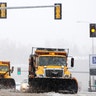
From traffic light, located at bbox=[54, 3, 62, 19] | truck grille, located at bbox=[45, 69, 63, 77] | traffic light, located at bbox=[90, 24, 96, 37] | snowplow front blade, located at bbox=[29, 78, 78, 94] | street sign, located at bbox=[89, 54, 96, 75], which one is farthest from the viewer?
street sign, located at bbox=[89, 54, 96, 75]

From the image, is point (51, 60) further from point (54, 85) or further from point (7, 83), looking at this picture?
point (7, 83)

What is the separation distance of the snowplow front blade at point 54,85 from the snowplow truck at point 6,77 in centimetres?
570

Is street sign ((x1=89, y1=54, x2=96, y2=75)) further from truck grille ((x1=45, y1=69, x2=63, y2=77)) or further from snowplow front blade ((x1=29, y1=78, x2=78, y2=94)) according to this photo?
snowplow front blade ((x1=29, y1=78, x2=78, y2=94))

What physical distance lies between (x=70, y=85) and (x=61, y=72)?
1.40 m

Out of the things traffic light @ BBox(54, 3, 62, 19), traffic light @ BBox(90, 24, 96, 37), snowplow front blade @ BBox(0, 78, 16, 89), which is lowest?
snowplow front blade @ BBox(0, 78, 16, 89)

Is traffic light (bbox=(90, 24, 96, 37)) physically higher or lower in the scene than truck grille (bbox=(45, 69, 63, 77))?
higher

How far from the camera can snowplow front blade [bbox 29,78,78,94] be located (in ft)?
104

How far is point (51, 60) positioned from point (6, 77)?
7110mm

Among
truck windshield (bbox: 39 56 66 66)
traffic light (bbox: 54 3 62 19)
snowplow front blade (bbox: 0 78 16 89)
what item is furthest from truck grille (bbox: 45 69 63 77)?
snowplow front blade (bbox: 0 78 16 89)

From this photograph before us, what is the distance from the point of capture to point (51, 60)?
1325 inches

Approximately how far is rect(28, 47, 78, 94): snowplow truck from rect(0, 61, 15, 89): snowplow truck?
9.30ft

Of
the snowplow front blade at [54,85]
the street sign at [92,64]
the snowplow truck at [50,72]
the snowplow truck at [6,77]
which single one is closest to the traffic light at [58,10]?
the snowplow truck at [50,72]

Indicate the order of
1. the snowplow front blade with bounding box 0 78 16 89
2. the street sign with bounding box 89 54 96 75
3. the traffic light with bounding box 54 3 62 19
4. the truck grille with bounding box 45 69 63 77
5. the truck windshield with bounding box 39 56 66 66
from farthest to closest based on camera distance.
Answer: the street sign with bounding box 89 54 96 75 → the snowplow front blade with bounding box 0 78 16 89 → the traffic light with bounding box 54 3 62 19 → the truck windshield with bounding box 39 56 66 66 → the truck grille with bounding box 45 69 63 77

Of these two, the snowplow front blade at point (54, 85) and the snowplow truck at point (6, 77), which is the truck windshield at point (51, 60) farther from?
the snowplow truck at point (6, 77)
